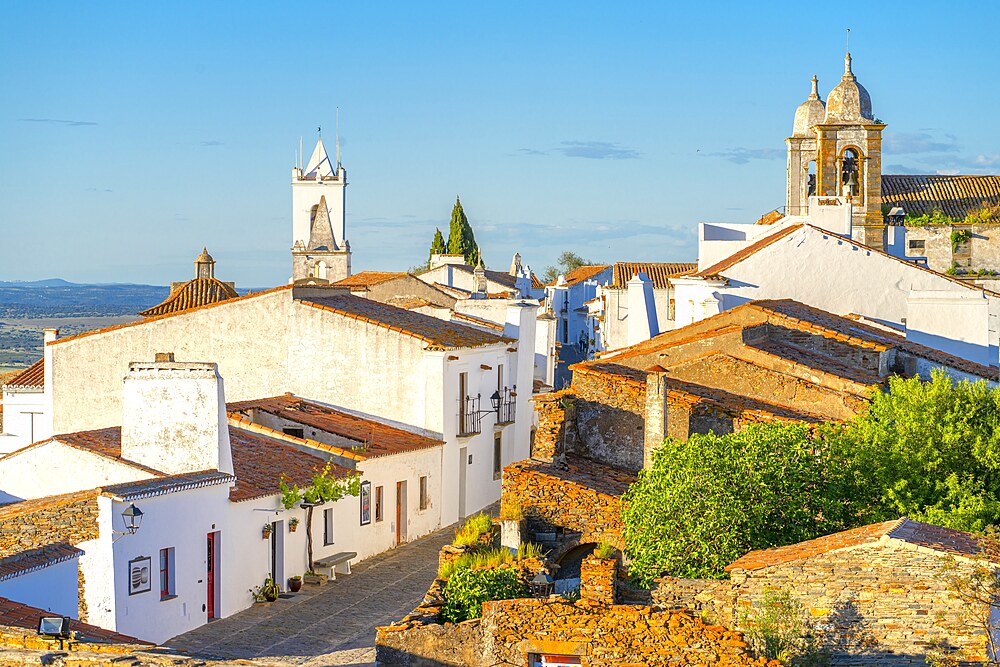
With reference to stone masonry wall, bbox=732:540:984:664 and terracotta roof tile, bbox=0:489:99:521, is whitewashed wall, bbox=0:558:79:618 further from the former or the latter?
stone masonry wall, bbox=732:540:984:664

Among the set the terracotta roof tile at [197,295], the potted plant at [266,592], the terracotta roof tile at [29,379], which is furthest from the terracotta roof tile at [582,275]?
the potted plant at [266,592]

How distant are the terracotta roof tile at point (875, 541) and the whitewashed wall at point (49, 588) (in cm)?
1008

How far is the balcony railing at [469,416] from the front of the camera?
37934mm

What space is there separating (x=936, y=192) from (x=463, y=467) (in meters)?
45.3

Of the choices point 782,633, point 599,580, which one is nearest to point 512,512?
point 599,580

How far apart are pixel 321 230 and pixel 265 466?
8115 cm

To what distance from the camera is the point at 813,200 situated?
52.1 metres

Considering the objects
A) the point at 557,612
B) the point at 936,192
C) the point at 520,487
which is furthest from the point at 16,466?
the point at 936,192

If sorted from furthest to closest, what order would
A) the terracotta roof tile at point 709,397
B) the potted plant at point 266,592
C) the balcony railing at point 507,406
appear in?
the balcony railing at point 507,406, the potted plant at point 266,592, the terracotta roof tile at point 709,397

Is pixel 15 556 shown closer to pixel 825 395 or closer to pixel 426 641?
pixel 426 641

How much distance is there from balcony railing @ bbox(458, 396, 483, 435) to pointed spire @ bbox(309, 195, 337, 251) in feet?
227

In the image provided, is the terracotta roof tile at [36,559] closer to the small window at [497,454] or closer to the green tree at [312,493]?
the green tree at [312,493]

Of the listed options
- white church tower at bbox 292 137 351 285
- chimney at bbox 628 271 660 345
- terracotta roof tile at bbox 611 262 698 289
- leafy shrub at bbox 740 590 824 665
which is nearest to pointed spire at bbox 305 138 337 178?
white church tower at bbox 292 137 351 285

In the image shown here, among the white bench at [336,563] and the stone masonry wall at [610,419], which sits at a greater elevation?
the stone masonry wall at [610,419]
